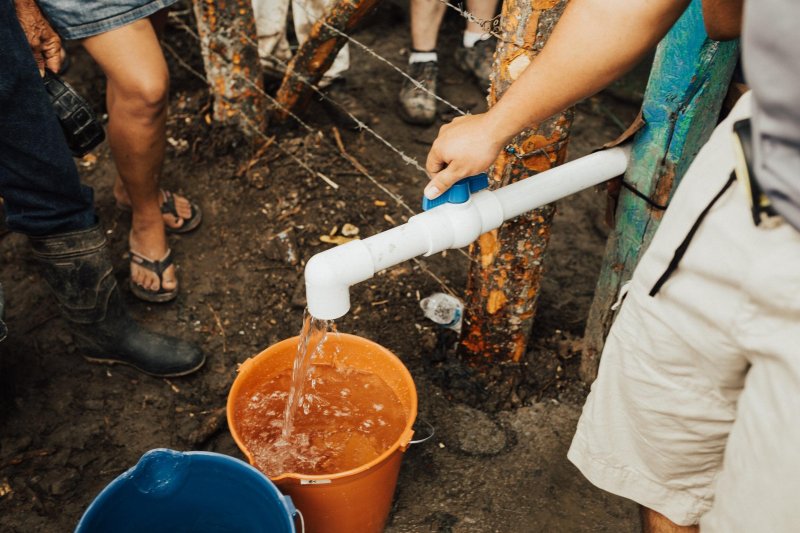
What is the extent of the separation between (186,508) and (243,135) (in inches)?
71.0

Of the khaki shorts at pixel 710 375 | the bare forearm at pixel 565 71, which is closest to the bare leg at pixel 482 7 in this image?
the bare forearm at pixel 565 71

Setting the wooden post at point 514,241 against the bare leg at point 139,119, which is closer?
the wooden post at point 514,241

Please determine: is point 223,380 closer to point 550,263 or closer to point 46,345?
point 46,345

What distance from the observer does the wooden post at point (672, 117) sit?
1.48m

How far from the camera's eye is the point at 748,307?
0.97m

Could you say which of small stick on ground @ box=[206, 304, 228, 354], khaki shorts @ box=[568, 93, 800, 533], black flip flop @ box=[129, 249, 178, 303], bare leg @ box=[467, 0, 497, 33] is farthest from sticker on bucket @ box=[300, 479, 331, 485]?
bare leg @ box=[467, 0, 497, 33]

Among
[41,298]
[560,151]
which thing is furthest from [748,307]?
[41,298]

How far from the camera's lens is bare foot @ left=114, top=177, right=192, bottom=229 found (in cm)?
271

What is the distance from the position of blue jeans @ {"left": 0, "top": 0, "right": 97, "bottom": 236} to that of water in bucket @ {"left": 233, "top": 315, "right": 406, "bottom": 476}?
730mm

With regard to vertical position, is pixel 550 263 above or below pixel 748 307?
below

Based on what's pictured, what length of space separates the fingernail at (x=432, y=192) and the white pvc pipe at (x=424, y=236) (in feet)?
0.12

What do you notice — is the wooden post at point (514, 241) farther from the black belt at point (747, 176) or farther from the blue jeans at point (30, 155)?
the blue jeans at point (30, 155)

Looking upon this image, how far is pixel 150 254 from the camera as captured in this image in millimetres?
2502

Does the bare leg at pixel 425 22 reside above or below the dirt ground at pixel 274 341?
above
